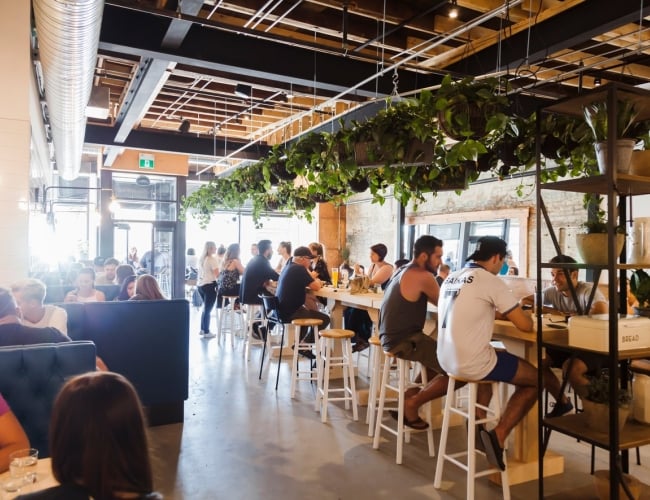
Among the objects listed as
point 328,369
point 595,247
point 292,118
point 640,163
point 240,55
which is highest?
point 292,118

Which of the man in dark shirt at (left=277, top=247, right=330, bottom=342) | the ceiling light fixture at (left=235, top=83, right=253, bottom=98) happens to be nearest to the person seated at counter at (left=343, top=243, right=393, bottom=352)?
the man in dark shirt at (left=277, top=247, right=330, bottom=342)

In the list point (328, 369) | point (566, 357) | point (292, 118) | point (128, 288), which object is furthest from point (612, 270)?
point (292, 118)

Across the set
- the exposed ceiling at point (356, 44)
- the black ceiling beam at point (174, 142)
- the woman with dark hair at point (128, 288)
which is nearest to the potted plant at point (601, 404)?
the exposed ceiling at point (356, 44)

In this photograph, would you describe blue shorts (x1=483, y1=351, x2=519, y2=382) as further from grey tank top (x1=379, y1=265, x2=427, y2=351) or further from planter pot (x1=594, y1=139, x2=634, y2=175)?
planter pot (x1=594, y1=139, x2=634, y2=175)

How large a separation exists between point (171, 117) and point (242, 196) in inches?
81.2

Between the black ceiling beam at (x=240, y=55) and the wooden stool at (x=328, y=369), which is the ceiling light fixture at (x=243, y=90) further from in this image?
the wooden stool at (x=328, y=369)

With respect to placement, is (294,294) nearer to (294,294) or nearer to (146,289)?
(294,294)

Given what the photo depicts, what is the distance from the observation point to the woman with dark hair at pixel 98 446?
1227 millimetres

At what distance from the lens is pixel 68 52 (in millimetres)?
3660

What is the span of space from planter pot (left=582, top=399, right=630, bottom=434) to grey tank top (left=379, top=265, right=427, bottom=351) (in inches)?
57.1

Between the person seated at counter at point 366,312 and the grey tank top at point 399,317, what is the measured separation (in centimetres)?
183

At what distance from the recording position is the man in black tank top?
3807 millimetres

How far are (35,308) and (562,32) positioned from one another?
464 centimetres

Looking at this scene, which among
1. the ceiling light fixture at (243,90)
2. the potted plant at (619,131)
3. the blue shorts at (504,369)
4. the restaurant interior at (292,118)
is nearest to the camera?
the potted plant at (619,131)
